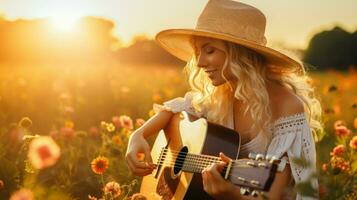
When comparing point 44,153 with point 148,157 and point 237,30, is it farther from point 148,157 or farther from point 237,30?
point 237,30

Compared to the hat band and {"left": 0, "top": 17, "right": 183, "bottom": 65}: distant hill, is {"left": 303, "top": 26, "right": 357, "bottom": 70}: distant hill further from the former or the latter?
the hat band

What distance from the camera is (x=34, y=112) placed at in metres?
7.96

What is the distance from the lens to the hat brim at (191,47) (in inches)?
152

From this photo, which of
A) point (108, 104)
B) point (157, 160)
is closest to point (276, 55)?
point (157, 160)

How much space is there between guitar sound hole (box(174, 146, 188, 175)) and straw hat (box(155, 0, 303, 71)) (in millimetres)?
595

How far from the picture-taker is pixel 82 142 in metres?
6.25

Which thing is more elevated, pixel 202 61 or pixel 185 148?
pixel 202 61

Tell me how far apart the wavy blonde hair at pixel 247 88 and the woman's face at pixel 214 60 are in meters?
0.02

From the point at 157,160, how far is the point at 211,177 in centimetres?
106

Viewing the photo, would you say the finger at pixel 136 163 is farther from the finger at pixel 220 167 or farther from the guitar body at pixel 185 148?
the finger at pixel 220 167

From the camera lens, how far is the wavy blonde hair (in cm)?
386

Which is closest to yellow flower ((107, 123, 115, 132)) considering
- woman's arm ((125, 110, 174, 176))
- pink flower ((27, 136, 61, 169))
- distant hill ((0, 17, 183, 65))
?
woman's arm ((125, 110, 174, 176))

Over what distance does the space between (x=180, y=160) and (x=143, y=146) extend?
449mm

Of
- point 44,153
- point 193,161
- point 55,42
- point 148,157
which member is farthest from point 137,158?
point 55,42
